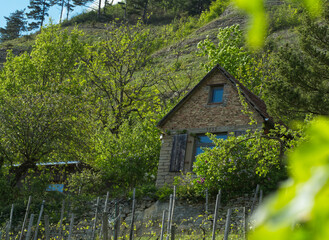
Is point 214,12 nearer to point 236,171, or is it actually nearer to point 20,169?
point 20,169

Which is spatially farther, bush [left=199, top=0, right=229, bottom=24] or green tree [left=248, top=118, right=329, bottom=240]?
bush [left=199, top=0, right=229, bottom=24]

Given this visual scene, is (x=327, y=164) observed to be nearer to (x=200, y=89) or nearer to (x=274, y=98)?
(x=274, y=98)

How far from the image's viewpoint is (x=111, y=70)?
28469mm

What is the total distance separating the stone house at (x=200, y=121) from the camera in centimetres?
1849

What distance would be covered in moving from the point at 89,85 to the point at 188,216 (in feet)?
45.8

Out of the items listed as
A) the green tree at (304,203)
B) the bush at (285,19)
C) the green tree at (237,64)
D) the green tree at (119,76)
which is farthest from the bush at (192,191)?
the bush at (285,19)

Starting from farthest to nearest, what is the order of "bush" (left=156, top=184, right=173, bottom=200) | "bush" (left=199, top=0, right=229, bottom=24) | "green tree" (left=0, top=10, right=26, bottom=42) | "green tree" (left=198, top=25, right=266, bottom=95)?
"green tree" (left=0, top=10, right=26, bottom=42) < "bush" (left=199, top=0, right=229, bottom=24) < "green tree" (left=198, top=25, right=266, bottom=95) < "bush" (left=156, top=184, right=173, bottom=200)

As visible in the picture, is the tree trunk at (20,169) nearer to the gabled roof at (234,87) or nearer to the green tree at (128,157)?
the green tree at (128,157)

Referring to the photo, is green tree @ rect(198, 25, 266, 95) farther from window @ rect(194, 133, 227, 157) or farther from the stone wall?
window @ rect(194, 133, 227, 157)

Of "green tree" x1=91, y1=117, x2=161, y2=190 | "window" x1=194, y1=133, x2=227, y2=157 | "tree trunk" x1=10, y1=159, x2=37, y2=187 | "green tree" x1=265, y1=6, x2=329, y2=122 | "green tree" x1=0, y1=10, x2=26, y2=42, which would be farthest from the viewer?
"green tree" x1=0, y1=10, x2=26, y2=42

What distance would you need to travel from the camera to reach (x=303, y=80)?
50.4ft

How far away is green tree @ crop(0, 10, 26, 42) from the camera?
285 ft

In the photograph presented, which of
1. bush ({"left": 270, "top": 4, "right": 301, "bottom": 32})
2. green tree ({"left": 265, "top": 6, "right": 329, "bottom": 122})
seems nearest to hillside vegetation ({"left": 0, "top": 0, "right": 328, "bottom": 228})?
green tree ({"left": 265, "top": 6, "right": 329, "bottom": 122})

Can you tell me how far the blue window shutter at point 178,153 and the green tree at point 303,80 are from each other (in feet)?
13.9
